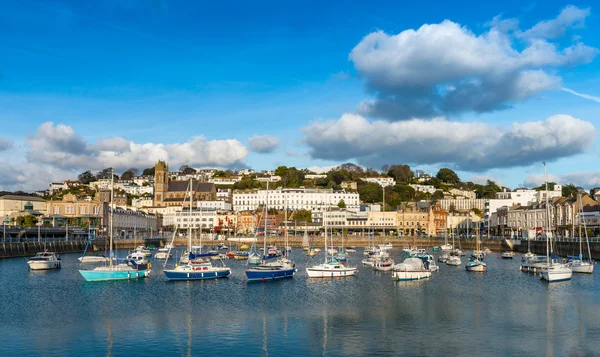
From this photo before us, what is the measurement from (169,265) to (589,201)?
80.0 meters

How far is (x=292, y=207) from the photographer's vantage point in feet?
578

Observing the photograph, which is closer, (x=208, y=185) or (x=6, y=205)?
(x=6, y=205)

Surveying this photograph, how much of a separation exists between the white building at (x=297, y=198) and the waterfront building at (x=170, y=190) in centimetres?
1142

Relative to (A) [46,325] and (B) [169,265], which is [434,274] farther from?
(A) [46,325]

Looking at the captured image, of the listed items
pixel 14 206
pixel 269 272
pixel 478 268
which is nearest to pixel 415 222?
pixel 478 268

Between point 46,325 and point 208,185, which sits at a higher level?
point 208,185

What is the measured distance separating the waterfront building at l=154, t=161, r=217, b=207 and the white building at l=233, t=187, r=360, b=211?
37.5ft

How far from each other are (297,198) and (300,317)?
481ft

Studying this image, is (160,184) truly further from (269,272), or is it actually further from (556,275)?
(556,275)

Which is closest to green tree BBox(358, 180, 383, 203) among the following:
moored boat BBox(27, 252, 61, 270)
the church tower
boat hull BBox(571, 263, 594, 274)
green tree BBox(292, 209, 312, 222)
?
green tree BBox(292, 209, 312, 222)

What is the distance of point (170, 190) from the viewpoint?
191m

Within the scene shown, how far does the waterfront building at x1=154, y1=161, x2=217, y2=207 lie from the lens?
18588cm

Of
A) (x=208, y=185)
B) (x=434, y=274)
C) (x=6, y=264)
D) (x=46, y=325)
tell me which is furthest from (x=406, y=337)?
(x=208, y=185)

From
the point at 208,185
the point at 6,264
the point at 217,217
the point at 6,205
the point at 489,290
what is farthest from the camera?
the point at 208,185
